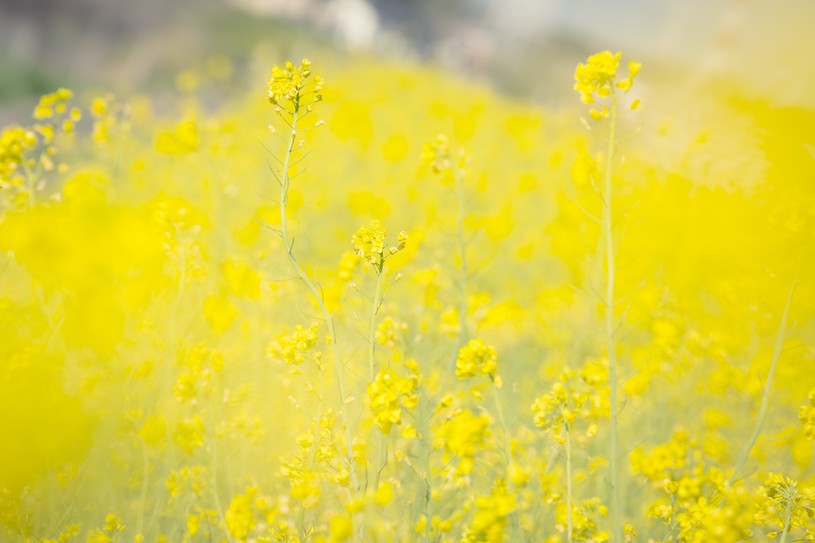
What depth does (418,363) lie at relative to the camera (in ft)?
8.18

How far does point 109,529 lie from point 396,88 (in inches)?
332

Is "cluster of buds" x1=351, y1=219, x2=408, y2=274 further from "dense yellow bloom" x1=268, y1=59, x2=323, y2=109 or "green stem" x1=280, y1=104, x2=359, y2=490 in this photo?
"dense yellow bloom" x1=268, y1=59, x2=323, y2=109

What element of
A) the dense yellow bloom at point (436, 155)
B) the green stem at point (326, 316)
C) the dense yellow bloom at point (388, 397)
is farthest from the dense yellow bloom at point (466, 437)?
the dense yellow bloom at point (436, 155)

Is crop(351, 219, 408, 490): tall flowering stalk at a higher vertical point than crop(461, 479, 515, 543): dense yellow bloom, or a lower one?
higher

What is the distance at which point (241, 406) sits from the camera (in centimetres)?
233

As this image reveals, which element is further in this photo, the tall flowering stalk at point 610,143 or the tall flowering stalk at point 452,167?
the tall flowering stalk at point 452,167

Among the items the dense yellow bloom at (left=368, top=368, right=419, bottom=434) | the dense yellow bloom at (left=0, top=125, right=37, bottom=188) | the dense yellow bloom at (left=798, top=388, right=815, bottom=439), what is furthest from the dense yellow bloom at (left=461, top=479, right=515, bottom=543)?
the dense yellow bloom at (left=0, top=125, right=37, bottom=188)

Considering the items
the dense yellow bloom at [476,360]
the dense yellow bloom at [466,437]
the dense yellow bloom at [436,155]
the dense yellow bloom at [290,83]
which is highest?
the dense yellow bloom at [436,155]

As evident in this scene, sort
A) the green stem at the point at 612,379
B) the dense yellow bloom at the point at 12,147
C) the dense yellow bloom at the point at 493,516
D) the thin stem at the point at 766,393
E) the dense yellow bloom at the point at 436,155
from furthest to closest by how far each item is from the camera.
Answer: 1. the dense yellow bloom at the point at 436,155
2. the dense yellow bloom at the point at 12,147
3. the thin stem at the point at 766,393
4. the green stem at the point at 612,379
5. the dense yellow bloom at the point at 493,516

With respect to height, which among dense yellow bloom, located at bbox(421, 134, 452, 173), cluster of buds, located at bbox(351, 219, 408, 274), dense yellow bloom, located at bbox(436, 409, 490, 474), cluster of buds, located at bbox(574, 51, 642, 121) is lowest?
dense yellow bloom, located at bbox(436, 409, 490, 474)

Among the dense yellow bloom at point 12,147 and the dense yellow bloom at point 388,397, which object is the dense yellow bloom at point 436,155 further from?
the dense yellow bloom at point 12,147

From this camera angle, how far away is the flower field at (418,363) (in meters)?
1.47

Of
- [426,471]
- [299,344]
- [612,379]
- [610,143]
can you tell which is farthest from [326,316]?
[610,143]

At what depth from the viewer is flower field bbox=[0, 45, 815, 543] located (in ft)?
4.83
